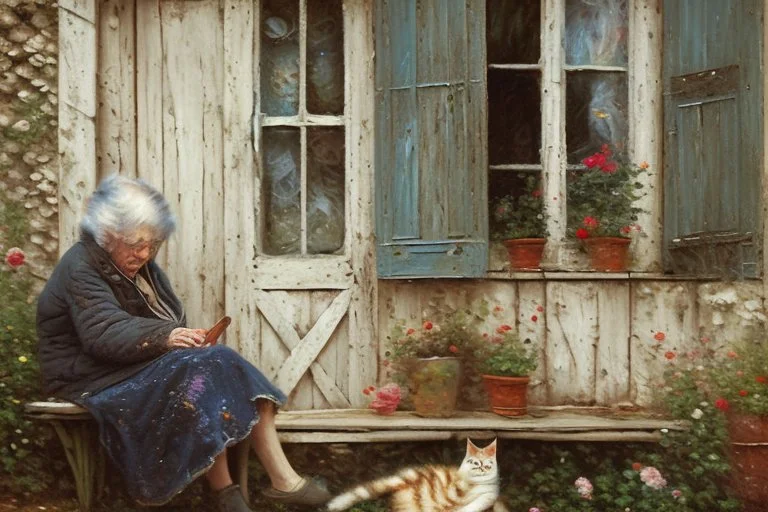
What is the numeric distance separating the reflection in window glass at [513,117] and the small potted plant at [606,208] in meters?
0.35

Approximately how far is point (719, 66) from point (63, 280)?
363 cm

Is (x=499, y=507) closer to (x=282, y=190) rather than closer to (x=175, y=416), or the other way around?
(x=175, y=416)

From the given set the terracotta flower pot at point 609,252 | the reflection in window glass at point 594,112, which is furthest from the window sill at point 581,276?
the reflection in window glass at point 594,112

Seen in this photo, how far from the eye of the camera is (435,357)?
225 inches

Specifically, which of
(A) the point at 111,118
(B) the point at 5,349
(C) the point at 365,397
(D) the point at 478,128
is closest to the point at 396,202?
(D) the point at 478,128

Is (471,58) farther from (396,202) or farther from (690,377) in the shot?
(690,377)

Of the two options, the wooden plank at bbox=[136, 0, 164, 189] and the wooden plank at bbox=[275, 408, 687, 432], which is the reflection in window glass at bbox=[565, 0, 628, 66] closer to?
the wooden plank at bbox=[275, 408, 687, 432]

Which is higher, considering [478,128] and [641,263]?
[478,128]

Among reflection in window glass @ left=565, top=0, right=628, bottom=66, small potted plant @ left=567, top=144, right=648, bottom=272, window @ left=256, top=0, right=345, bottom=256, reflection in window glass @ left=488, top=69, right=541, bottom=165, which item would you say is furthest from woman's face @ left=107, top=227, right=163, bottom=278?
reflection in window glass @ left=565, top=0, right=628, bottom=66

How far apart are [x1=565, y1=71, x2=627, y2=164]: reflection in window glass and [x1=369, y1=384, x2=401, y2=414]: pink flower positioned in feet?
5.54

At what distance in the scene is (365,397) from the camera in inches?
237

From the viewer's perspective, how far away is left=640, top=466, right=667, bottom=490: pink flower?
5.21m

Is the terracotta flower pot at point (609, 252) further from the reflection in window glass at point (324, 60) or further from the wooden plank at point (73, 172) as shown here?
the wooden plank at point (73, 172)

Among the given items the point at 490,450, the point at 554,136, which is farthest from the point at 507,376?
the point at 554,136
